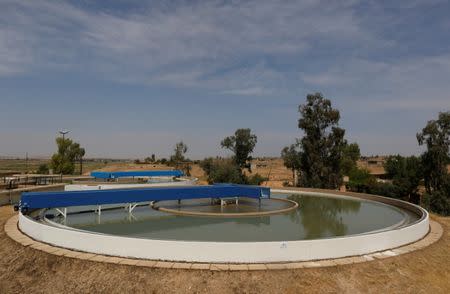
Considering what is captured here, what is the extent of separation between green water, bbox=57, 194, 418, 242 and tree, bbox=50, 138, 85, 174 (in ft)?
122

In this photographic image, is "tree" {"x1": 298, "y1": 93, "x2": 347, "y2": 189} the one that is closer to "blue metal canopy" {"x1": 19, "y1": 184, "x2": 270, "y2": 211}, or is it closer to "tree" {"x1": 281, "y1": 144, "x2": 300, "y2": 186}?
"tree" {"x1": 281, "y1": 144, "x2": 300, "y2": 186}

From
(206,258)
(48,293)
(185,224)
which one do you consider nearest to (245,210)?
(185,224)

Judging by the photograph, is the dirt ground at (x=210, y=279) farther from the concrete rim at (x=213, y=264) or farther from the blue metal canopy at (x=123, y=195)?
the blue metal canopy at (x=123, y=195)

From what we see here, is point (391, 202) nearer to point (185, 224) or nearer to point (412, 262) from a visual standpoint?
point (412, 262)

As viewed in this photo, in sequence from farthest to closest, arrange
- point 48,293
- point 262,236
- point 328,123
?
1. point 328,123
2. point 262,236
3. point 48,293

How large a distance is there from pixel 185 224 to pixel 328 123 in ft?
92.2

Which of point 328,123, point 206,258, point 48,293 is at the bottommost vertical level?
point 48,293

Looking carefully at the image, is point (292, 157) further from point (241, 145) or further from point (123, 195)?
point (123, 195)

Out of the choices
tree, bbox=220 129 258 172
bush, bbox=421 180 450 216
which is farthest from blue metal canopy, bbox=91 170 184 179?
bush, bbox=421 180 450 216

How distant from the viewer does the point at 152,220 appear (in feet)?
54.5

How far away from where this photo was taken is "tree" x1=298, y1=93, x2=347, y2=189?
38562 mm

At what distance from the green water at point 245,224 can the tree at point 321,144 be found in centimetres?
1726

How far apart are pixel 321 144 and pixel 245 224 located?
82.9ft

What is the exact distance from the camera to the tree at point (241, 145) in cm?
4919
